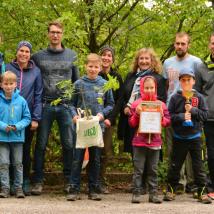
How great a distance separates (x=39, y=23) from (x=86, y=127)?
8.17 ft

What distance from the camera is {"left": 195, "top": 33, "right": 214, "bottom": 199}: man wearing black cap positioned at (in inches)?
344

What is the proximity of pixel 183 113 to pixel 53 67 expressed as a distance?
207 centimetres

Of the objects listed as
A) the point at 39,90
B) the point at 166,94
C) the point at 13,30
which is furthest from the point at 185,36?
the point at 13,30

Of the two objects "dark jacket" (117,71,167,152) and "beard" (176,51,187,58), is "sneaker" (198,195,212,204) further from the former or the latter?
"beard" (176,51,187,58)

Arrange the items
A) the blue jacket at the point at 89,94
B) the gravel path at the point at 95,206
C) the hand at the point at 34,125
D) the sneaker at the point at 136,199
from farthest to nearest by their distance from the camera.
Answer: the hand at the point at 34,125 → the blue jacket at the point at 89,94 → the sneaker at the point at 136,199 → the gravel path at the point at 95,206

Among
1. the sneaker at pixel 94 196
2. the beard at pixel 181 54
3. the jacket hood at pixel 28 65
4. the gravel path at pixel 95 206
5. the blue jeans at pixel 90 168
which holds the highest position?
the beard at pixel 181 54

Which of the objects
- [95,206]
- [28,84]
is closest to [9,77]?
[28,84]

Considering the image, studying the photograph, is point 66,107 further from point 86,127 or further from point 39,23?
point 39,23

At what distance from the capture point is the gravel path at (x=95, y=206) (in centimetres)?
752

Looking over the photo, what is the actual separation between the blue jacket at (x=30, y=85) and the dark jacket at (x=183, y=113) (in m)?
1.96

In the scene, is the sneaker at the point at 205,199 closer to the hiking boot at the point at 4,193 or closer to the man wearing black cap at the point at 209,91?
the man wearing black cap at the point at 209,91

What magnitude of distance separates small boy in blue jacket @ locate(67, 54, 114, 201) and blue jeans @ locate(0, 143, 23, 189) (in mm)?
781

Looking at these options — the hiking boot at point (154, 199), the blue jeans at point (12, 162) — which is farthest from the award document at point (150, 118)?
the blue jeans at point (12, 162)

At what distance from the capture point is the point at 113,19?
10.7m
